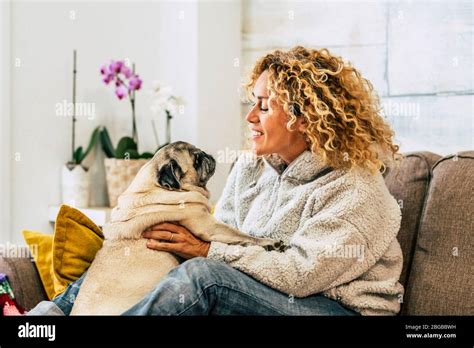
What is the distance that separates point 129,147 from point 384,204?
1672 millimetres

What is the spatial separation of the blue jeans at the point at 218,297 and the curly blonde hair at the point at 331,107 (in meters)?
0.39

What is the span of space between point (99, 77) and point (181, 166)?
1.53 m

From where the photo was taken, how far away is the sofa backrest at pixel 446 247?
1.82 metres

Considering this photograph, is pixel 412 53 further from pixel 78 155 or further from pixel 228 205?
pixel 78 155

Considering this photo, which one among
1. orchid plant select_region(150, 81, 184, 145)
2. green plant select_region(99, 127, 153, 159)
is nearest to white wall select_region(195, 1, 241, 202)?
orchid plant select_region(150, 81, 184, 145)

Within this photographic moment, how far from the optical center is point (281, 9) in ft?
10.8

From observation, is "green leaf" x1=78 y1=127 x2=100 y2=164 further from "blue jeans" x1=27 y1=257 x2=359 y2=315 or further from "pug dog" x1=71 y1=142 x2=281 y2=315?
"blue jeans" x1=27 y1=257 x2=359 y2=315

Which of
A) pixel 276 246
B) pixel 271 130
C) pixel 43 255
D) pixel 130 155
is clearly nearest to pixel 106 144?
pixel 130 155

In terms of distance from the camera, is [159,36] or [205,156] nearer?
[205,156]

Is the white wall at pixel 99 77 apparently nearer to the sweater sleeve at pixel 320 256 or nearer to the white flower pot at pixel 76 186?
the white flower pot at pixel 76 186

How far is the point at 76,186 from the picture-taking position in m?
3.16
